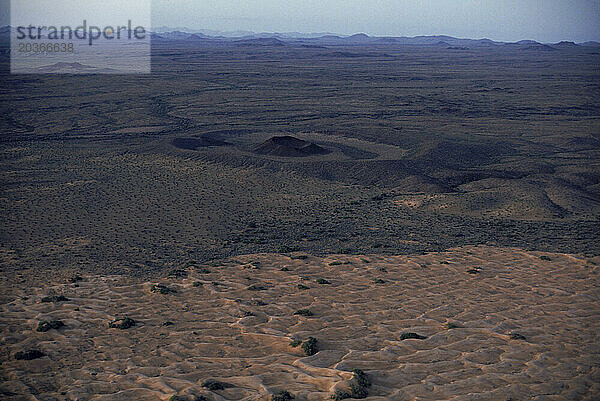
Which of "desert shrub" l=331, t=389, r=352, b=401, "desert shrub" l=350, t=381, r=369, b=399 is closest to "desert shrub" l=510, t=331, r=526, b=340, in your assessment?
"desert shrub" l=350, t=381, r=369, b=399

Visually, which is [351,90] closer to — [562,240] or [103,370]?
[562,240]

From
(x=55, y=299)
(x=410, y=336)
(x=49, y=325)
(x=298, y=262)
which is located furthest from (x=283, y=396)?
(x=298, y=262)

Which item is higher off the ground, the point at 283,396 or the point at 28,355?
the point at 283,396

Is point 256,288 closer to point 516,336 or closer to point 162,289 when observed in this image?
point 162,289

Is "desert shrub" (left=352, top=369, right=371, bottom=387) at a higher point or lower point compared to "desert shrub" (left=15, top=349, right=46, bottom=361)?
higher

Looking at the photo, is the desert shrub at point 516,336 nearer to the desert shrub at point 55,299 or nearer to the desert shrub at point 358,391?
the desert shrub at point 358,391

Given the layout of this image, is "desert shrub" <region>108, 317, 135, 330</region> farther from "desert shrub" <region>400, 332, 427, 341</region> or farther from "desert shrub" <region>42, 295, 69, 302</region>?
"desert shrub" <region>400, 332, 427, 341</region>
